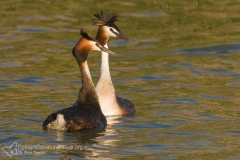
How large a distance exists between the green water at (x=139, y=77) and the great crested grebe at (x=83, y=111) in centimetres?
17

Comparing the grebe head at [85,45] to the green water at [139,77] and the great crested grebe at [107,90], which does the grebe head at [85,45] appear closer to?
the great crested grebe at [107,90]

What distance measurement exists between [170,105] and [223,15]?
27.2ft

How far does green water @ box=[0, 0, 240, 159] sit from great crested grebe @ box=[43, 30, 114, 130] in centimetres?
17

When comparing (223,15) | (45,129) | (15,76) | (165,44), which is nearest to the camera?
(45,129)

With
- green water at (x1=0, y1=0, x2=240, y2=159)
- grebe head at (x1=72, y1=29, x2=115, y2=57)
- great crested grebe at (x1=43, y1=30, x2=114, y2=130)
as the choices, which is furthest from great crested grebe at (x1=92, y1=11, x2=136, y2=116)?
grebe head at (x1=72, y1=29, x2=115, y2=57)

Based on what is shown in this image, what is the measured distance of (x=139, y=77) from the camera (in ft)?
56.3

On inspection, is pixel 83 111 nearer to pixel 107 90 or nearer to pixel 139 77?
pixel 107 90

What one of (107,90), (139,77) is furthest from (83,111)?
(139,77)

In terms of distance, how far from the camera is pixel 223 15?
73.8ft

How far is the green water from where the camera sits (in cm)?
1194

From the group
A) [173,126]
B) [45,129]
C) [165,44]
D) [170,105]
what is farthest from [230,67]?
[45,129]

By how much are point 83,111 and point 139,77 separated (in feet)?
14.7

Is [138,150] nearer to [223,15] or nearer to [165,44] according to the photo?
[165,44]

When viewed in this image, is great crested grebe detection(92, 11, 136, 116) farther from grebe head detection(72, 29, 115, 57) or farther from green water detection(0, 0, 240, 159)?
grebe head detection(72, 29, 115, 57)
